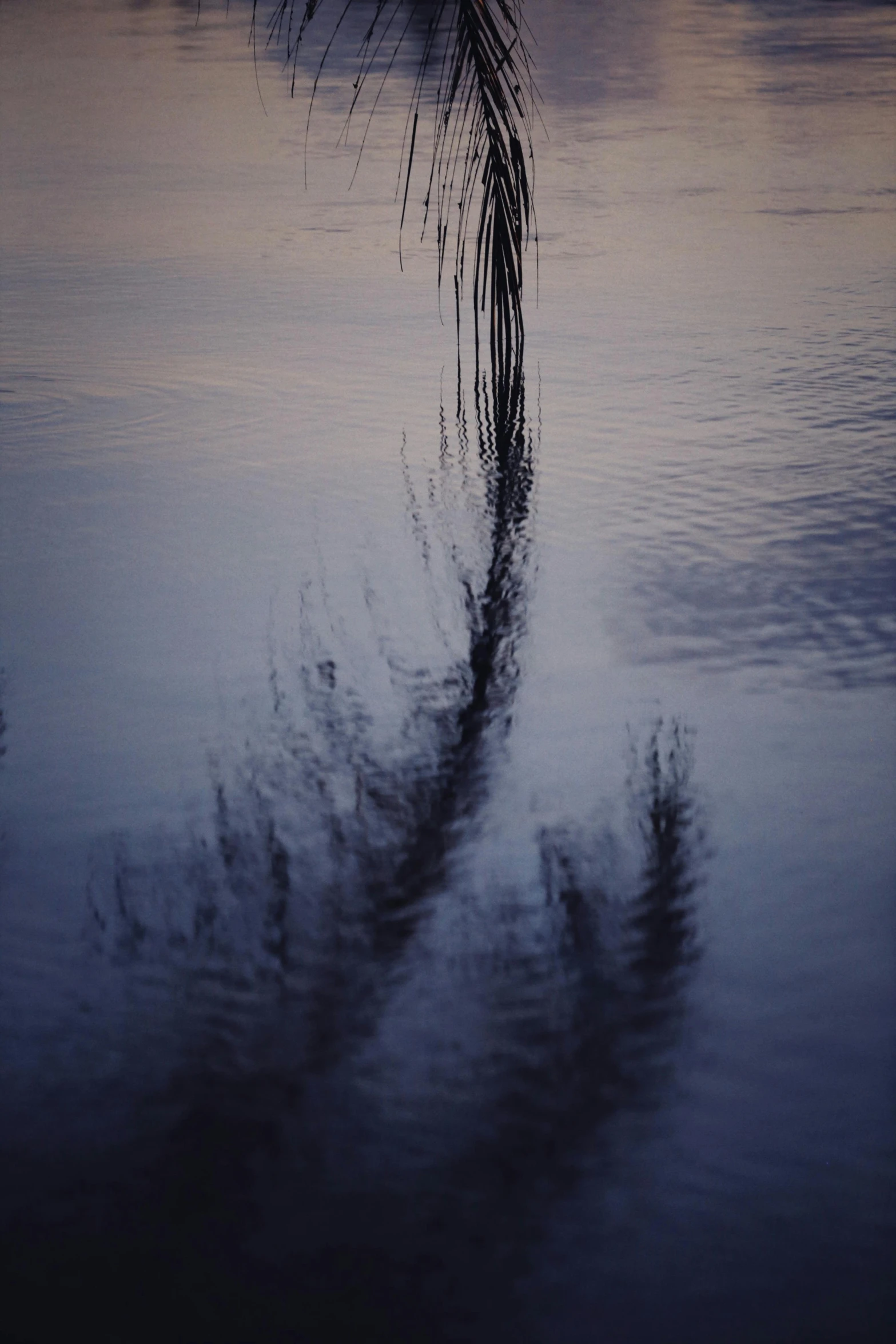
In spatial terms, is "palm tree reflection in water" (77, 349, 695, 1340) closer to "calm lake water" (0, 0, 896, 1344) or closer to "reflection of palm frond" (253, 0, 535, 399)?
"calm lake water" (0, 0, 896, 1344)

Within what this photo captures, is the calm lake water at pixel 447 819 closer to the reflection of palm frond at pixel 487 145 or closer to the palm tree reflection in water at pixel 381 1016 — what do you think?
the palm tree reflection in water at pixel 381 1016

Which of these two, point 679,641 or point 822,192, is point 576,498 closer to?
point 679,641

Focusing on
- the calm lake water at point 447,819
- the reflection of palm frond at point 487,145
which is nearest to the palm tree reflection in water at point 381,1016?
the calm lake water at point 447,819

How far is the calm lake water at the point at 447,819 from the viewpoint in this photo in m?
1.49

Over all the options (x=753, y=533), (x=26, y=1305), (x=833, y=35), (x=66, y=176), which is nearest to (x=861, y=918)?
(x=26, y=1305)

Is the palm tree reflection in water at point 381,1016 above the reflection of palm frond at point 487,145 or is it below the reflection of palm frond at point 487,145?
below

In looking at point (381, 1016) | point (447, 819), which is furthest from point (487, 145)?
point (381, 1016)

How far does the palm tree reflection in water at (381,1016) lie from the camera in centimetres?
147

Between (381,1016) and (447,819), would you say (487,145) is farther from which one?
(381,1016)

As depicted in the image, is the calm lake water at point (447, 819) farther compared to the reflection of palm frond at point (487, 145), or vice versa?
the reflection of palm frond at point (487, 145)

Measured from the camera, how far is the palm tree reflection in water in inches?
57.9

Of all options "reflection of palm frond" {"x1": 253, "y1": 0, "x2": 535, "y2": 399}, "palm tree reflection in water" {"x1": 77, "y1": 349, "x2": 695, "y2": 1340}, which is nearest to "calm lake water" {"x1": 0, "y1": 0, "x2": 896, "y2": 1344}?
"palm tree reflection in water" {"x1": 77, "y1": 349, "x2": 695, "y2": 1340}

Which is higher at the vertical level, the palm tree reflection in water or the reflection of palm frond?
the reflection of palm frond

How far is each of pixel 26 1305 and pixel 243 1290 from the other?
0.21m
